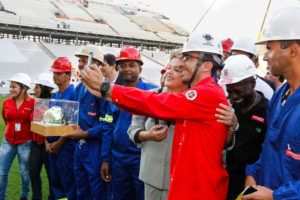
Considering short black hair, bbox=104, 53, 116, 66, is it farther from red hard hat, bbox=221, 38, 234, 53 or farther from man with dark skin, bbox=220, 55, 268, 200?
man with dark skin, bbox=220, 55, 268, 200

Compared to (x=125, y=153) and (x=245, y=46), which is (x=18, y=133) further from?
(x=245, y=46)

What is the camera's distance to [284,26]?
1.69 m

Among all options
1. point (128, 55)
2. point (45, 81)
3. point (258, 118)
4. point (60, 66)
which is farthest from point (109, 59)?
point (258, 118)

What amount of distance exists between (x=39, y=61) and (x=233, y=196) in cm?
2828

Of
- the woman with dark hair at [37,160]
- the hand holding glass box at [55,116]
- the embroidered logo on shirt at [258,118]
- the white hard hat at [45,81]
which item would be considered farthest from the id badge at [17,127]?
the embroidered logo on shirt at [258,118]

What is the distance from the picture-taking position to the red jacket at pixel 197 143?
1892 millimetres

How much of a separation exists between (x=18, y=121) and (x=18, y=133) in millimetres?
202

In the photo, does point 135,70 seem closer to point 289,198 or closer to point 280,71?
point 280,71

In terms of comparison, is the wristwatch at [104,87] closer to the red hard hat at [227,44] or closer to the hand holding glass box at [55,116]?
the hand holding glass box at [55,116]

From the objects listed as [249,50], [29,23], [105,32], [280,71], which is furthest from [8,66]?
[280,71]

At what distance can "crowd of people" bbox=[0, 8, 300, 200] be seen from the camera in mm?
1723

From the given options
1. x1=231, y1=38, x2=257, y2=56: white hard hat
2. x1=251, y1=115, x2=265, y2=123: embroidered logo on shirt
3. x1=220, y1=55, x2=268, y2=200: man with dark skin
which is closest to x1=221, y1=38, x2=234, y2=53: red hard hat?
x1=231, y1=38, x2=257, y2=56: white hard hat

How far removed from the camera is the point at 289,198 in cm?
152

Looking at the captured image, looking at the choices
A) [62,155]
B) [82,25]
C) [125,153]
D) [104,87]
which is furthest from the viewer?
[82,25]
